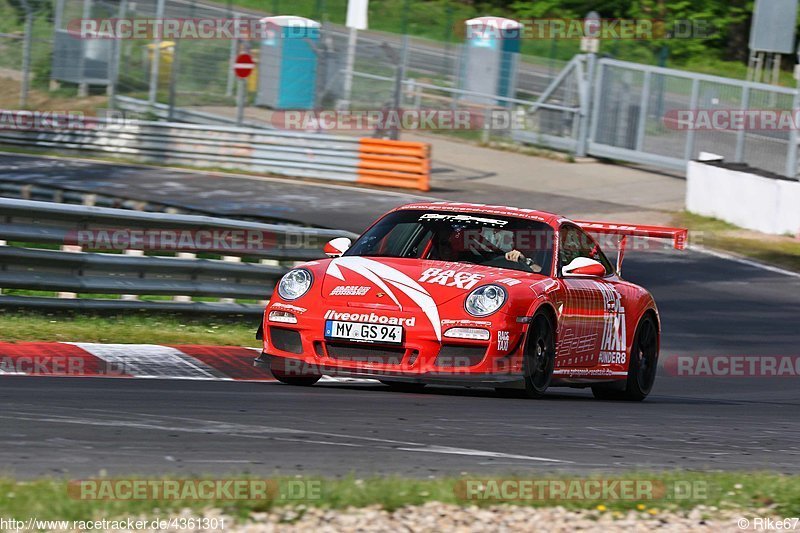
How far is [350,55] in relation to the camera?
2995 centimetres

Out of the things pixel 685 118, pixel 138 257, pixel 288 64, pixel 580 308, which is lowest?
pixel 138 257

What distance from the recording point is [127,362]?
9023 mm

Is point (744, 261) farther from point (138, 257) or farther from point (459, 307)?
point (459, 307)

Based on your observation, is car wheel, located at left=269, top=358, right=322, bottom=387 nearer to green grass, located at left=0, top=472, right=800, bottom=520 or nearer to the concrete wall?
green grass, located at left=0, top=472, right=800, bottom=520

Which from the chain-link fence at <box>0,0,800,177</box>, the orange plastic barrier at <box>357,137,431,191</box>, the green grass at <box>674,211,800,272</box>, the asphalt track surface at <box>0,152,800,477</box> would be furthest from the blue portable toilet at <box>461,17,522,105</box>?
the asphalt track surface at <box>0,152,800,477</box>

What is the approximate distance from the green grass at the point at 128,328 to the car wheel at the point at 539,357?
113 inches

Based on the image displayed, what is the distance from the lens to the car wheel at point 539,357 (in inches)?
329

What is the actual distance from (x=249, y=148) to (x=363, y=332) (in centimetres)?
1894

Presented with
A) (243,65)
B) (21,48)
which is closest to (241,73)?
(243,65)

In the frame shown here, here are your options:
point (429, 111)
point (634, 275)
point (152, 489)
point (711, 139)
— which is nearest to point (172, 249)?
point (152, 489)

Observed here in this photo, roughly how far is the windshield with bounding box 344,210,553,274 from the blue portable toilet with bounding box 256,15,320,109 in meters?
20.3

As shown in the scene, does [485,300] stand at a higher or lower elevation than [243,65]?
lower

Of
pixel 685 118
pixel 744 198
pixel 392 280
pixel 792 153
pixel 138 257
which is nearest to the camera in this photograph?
pixel 392 280

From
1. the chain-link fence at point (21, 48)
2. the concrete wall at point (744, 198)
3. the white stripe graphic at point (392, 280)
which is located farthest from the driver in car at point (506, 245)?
the chain-link fence at point (21, 48)
